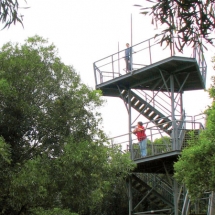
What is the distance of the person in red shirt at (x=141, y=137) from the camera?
20.7 m

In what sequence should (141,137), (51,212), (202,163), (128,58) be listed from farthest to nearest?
(128,58)
(141,137)
(202,163)
(51,212)

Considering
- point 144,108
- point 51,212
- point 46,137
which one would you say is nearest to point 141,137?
point 144,108

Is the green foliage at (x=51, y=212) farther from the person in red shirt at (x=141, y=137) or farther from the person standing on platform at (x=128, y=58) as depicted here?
the person standing on platform at (x=128, y=58)

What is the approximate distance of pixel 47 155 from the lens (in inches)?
627

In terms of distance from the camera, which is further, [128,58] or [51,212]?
[128,58]

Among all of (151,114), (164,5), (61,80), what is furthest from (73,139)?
(164,5)

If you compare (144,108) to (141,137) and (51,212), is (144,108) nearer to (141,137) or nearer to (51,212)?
(141,137)

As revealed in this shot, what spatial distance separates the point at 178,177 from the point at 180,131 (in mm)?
3299

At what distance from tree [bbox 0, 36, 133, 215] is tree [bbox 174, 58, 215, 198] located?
277 centimetres

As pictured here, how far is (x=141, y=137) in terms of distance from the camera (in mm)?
20719

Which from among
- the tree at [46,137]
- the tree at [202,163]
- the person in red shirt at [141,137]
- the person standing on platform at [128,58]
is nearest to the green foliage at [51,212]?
the tree at [46,137]

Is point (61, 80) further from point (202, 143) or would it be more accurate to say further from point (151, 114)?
point (151, 114)

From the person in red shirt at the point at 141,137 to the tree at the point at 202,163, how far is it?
4288 mm

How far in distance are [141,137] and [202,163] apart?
16.7 ft
